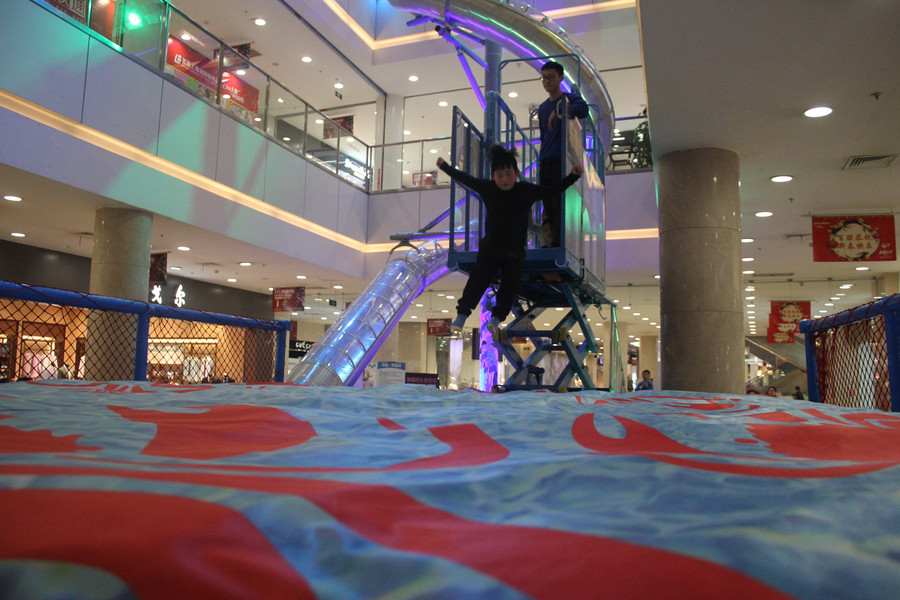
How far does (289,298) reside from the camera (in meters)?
14.3

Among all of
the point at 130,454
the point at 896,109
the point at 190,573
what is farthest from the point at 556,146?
the point at 190,573

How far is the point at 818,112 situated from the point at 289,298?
36.5 feet

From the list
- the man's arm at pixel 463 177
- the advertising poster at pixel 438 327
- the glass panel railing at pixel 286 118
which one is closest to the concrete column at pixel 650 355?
the advertising poster at pixel 438 327

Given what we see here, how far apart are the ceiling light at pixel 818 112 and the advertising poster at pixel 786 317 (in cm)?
1073

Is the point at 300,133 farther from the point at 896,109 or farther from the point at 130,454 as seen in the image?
the point at 130,454

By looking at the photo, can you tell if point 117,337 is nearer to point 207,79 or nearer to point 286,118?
point 207,79

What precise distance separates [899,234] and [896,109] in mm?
5976

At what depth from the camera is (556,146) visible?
5105 millimetres

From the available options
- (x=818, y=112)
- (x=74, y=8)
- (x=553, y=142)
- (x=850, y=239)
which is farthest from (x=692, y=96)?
(x=74, y=8)

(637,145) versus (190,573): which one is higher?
(637,145)

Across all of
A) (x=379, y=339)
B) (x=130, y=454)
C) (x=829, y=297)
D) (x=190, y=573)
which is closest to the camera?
(x=190, y=573)

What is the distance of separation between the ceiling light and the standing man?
7.68ft

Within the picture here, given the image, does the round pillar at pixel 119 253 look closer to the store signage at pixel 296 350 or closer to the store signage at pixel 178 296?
the store signage at pixel 178 296

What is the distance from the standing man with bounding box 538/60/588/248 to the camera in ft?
16.4
